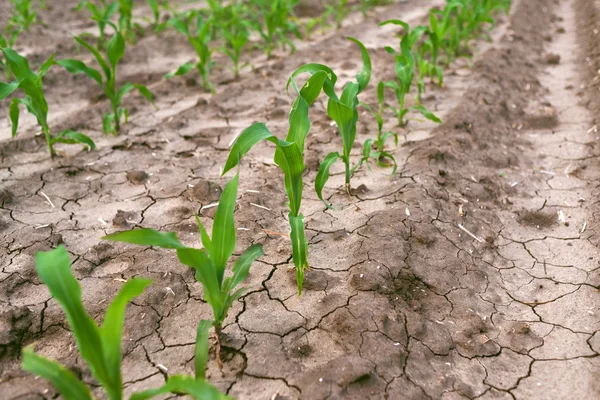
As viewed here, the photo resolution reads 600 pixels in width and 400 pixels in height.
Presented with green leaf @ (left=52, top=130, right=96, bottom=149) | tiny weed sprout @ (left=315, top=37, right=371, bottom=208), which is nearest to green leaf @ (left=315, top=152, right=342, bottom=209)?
tiny weed sprout @ (left=315, top=37, right=371, bottom=208)

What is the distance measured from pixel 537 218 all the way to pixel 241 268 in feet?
5.81

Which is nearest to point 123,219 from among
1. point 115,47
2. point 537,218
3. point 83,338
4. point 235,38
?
point 83,338

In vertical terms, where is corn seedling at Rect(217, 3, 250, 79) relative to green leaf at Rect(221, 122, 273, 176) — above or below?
below

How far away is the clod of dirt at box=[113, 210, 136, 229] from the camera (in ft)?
8.06

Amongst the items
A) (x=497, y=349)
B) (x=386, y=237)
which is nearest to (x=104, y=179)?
(x=386, y=237)

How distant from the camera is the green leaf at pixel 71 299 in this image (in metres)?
1.26

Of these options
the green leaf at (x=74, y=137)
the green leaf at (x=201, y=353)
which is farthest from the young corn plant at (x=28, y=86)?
the green leaf at (x=201, y=353)

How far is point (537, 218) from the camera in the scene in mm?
2721

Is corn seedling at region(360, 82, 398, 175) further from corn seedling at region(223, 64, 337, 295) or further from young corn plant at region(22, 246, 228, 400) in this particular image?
young corn plant at region(22, 246, 228, 400)

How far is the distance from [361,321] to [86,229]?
1.44 m

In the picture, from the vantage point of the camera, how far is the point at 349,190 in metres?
2.72

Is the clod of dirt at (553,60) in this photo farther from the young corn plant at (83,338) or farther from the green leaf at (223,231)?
the young corn plant at (83,338)

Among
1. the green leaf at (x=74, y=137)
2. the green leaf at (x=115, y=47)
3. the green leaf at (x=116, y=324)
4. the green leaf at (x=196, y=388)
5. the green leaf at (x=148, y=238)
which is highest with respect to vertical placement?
the green leaf at (x=115, y=47)

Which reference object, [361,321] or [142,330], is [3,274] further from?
[361,321]
